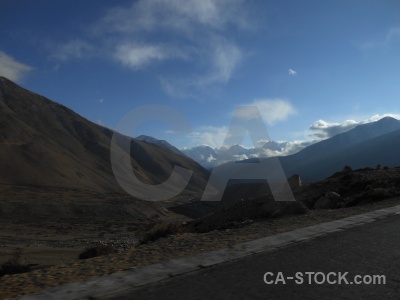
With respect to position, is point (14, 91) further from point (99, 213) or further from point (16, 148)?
point (99, 213)

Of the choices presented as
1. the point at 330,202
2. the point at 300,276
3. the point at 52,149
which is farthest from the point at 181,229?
the point at 52,149

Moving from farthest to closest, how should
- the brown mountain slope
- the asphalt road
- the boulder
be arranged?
the brown mountain slope → the boulder → the asphalt road

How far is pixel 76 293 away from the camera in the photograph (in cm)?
448

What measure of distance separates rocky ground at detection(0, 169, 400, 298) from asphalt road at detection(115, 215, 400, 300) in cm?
143

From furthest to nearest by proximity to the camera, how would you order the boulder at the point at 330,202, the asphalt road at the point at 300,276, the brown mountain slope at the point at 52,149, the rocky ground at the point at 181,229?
1. the brown mountain slope at the point at 52,149
2. the boulder at the point at 330,202
3. the rocky ground at the point at 181,229
4. the asphalt road at the point at 300,276

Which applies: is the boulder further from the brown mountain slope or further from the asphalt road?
the brown mountain slope

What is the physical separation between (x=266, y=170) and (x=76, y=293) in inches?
3766

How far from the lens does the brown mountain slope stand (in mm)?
104000

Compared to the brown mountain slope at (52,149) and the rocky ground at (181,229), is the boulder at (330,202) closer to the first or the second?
the rocky ground at (181,229)

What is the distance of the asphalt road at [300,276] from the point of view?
428 cm

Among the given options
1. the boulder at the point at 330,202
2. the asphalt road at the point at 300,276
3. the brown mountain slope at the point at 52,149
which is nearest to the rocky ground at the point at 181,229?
the boulder at the point at 330,202

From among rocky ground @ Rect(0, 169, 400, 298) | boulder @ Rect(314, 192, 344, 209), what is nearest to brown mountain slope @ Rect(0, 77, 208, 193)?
rocky ground @ Rect(0, 169, 400, 298)

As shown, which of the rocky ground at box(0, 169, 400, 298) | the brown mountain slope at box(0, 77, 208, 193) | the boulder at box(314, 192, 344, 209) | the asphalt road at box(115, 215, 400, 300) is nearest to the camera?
the asphalt road at box(115, 215, 400, 300)

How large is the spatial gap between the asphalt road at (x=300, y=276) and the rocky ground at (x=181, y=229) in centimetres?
143
